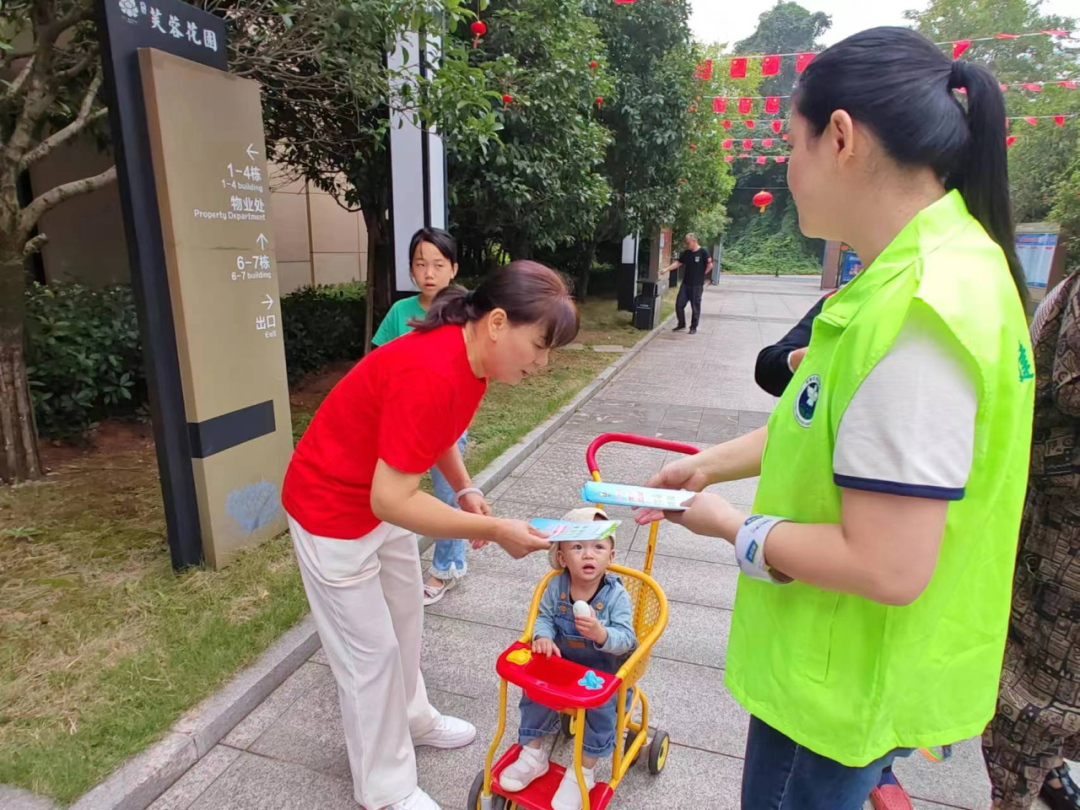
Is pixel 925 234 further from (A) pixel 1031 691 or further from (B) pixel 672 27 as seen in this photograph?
(B) pixel 672 27

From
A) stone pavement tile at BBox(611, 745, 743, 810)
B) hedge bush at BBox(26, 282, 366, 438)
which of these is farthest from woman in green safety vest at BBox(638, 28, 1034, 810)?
hedge bush at BBox(26, 282, 366, 438)

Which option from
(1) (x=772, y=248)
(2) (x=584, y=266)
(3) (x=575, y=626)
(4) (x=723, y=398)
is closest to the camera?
(3) (x=575, y=626)

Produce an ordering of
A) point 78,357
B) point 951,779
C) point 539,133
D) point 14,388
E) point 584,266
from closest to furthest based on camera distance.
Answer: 1. point 951,779
2. point 14,388
3. point 78,357
4. point 539,133
5. point 584,266

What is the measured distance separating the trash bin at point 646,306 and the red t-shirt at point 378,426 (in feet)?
37.0

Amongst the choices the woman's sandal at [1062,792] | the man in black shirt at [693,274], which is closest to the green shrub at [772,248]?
the man in black shirt at [693,274]

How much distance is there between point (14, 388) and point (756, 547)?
4.64m

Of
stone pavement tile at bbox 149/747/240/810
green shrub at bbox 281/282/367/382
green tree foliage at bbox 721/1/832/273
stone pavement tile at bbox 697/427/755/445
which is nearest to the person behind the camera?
stone pavement tile at bbox 149/747/240/810

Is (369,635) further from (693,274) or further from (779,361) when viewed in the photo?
(693,274)

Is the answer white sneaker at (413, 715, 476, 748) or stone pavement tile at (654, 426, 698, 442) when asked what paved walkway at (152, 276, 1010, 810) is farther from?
stone pavement tile at (654, 426, 698, 442)

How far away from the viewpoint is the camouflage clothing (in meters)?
1.65

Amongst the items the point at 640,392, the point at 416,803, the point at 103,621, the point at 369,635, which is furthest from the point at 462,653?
the point at 640,392

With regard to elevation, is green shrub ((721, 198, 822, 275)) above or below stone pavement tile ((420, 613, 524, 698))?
above

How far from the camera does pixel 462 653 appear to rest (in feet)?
9.96

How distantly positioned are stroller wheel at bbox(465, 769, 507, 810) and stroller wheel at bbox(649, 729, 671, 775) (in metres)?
0.54
